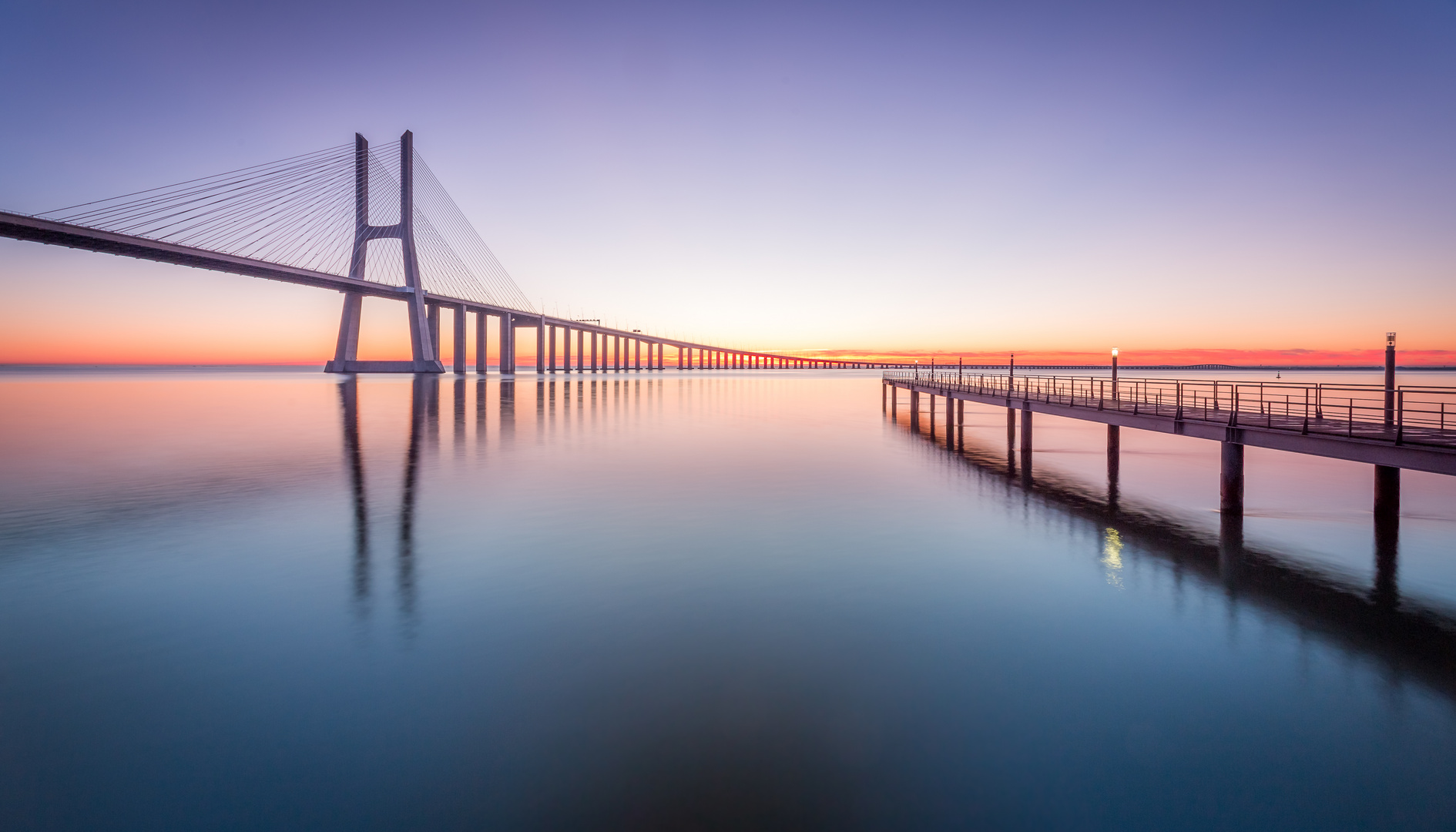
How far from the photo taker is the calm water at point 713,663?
587cm

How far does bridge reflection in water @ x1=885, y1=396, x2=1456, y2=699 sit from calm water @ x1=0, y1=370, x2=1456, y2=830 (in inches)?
3.9

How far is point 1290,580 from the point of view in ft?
41.3

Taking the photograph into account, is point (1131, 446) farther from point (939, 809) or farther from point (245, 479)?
point (245, 479)

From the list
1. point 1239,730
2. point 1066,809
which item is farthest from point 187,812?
point 1239,730

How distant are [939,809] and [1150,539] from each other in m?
12.8

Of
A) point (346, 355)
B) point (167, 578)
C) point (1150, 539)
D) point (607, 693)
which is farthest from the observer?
point (346, 355)

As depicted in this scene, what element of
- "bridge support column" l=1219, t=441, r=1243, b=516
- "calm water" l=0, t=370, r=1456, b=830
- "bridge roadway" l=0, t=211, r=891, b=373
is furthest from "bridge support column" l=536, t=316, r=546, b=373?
"bridge support column" l=1219, t=441, r=1243, b=516

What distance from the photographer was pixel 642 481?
23172 millimetres

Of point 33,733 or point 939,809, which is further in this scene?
point 33,733

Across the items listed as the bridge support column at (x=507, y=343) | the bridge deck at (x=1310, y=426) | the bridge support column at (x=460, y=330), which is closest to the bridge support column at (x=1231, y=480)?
the bridge deck at (x=1310, y=426)

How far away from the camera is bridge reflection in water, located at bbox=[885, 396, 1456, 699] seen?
31.0 feet

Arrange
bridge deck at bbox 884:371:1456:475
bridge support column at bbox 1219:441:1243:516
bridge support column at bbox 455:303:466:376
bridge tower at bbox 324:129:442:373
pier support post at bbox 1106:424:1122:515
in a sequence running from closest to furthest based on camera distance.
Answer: bridge deck at bbox 884:371:1456:475
bridge support column at bbox 1219:441:1243:516
pier support post at bbox 1106:424:1122:515
bridge tower at bbox 324:129:442:373
bridge support column at bbox 455:303:466:376

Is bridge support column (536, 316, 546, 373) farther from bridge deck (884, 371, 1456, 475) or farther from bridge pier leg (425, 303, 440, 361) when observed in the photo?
bridge deck (884, 371, 1456, 475)

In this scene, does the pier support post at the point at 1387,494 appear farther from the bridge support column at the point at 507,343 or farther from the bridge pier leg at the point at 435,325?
the bridge support column at the point at 507,343
